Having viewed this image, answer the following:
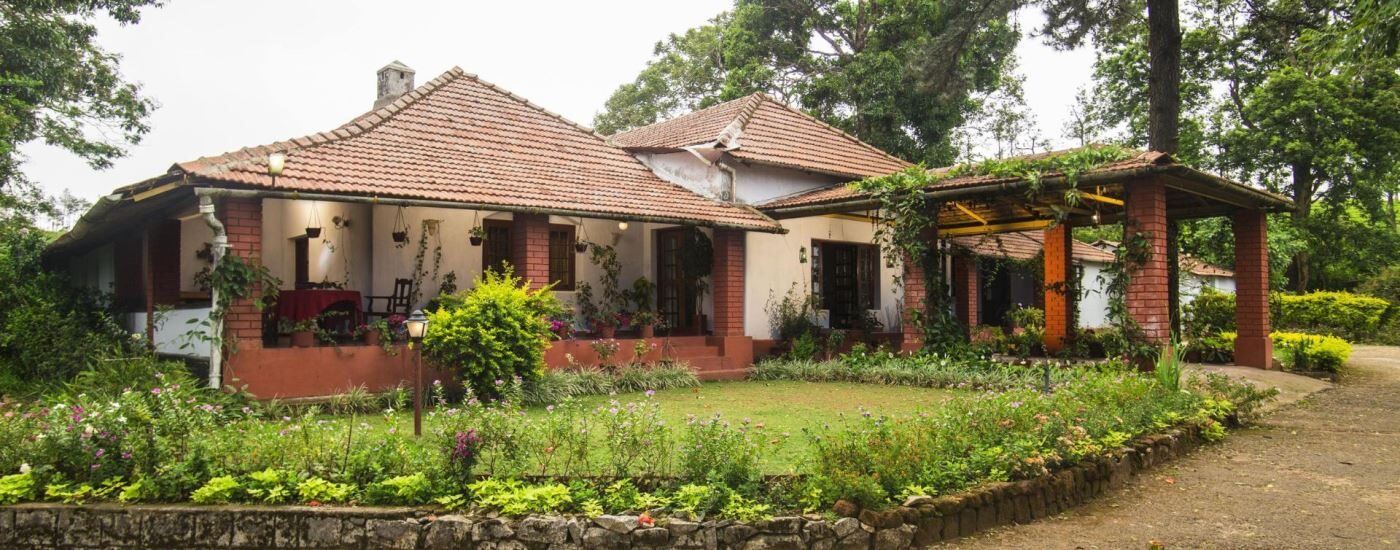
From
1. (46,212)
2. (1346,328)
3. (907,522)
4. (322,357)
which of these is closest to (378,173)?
(322,357)

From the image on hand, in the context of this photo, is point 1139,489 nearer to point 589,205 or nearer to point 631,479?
point 631,479

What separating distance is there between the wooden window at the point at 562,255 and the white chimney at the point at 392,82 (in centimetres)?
516

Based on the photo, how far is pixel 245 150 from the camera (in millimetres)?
10398

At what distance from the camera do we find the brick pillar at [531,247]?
1217 cm

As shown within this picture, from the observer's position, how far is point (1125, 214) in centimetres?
1162

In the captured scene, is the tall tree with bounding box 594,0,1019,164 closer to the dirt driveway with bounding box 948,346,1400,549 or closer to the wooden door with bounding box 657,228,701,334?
the wooden door with bounding box 657,228,701,334

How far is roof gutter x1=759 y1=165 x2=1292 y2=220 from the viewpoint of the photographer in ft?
36.1

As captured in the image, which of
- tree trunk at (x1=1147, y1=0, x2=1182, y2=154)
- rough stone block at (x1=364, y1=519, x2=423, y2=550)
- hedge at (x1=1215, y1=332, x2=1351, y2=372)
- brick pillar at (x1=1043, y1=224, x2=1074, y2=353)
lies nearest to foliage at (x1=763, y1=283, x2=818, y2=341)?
brick pillar at (x1=1043, y1=224, x2=1074, y2=353)

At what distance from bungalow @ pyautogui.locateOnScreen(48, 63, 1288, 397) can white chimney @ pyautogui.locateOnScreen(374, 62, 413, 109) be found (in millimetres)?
45

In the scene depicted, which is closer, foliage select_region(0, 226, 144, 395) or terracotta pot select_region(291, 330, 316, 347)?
terracotta pot select_region(291, 330, 316, 347)

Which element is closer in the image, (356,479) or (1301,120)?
(356,479)

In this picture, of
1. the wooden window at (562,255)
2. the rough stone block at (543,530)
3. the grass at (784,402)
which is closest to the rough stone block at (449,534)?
the rough stone block at (543,530)

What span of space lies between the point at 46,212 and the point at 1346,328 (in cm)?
3407

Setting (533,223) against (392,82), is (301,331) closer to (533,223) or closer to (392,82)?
(533,223)
